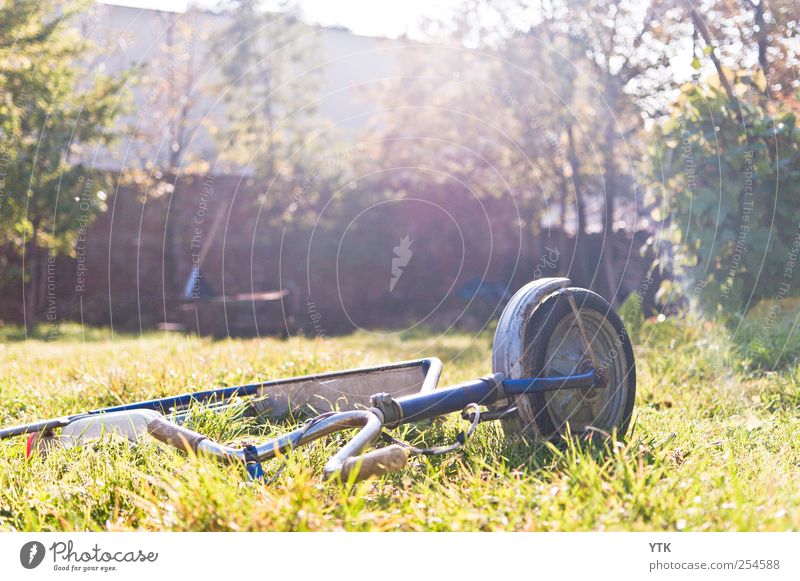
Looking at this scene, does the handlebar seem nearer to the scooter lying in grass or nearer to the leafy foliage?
the scooter lying in grass

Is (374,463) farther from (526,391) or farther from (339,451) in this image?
(526,391)

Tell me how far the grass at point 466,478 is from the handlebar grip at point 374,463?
106mm

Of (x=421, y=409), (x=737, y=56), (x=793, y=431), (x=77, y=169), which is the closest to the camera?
(x=421, y=409)

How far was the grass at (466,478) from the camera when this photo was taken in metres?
2.36

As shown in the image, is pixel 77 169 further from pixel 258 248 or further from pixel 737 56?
pixel 737 56

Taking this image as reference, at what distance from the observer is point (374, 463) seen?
2363 millimetres

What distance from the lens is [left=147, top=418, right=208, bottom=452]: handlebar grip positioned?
2680 mm

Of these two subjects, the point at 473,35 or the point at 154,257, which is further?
the point at 154,257

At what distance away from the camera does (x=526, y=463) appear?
305 cm

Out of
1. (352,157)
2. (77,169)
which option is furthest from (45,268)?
(352,157)

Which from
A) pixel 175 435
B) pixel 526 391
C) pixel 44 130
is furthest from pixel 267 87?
pixel 175 435

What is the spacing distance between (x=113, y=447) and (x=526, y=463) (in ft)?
5.33

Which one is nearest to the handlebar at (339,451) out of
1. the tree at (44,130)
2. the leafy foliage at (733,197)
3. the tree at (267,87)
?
the leafy foliage at (733,197)

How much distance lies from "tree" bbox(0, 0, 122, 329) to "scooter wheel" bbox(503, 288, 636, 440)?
5.38 metres
